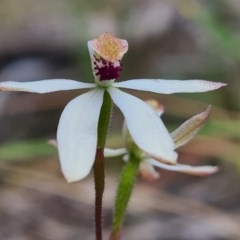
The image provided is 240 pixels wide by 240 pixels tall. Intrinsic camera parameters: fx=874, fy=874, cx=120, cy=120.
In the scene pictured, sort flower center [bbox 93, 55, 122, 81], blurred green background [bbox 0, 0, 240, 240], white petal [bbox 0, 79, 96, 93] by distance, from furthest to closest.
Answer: blurred green background [bbox 0, 0, 240, 240] < flower center [bbox 93, 55, 122, 81] < white petal [bbox 0, 79, 96, 93]

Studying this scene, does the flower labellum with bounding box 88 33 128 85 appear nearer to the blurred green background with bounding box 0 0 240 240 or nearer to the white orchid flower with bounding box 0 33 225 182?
the white orchid flower with bounding box 0 33 225 182

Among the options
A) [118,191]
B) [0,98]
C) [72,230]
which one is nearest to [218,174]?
[72,230]

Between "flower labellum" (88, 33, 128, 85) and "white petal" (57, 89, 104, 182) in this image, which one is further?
"flower labellum" (88, 33, 128, 85)

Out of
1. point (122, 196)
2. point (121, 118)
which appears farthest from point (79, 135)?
point (121, 118)

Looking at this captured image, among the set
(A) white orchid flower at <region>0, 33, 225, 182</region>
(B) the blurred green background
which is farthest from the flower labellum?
(B) the blurred green background

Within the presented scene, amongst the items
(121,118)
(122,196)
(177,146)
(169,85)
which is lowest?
(121,118)

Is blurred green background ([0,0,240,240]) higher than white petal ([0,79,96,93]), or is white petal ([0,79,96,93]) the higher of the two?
white petal ([0,79,96,93])

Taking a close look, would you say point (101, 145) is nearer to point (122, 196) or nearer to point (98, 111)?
point (98, 111)
